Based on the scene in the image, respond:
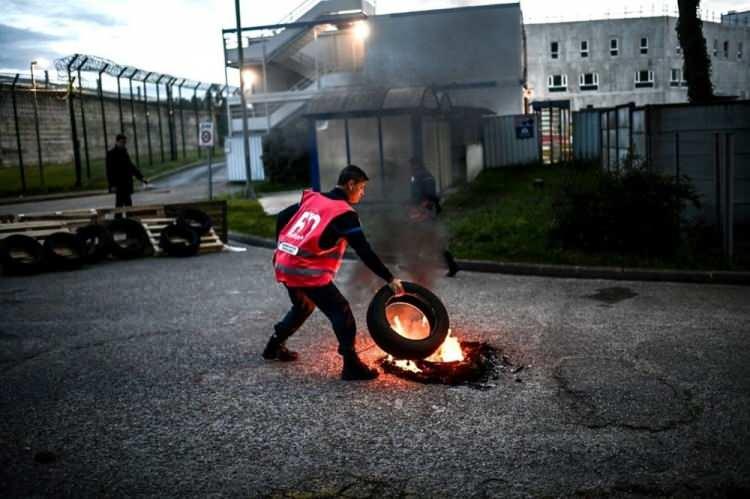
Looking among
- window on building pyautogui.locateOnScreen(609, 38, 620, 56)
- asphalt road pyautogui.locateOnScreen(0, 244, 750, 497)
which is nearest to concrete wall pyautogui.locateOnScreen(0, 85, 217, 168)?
asphalt road pyautogui.locateOnScreen(0, 244, 750, 497)

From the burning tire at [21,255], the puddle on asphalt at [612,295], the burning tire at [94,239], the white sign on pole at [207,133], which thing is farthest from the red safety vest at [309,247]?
the white sign on pole at [207,133]

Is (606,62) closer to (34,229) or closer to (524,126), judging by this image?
(524,126)

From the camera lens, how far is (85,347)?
7.30 metres

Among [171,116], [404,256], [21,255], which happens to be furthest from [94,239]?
[171,116]

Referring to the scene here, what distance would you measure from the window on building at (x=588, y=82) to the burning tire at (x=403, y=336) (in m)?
51.3

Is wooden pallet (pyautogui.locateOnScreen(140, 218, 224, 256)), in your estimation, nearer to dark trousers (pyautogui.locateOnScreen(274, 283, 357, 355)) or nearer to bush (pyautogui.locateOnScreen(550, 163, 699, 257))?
bush (pyautogui.locateOnScreen(550, 163, 699, 257))

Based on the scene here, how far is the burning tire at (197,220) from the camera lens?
538 inches

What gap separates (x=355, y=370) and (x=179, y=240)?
8153 mm

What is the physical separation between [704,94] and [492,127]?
44.1 feet

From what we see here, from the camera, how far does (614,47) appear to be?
53344mm

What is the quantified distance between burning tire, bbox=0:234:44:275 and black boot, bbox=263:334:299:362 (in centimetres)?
684

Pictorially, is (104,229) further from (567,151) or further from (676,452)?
(567,151)

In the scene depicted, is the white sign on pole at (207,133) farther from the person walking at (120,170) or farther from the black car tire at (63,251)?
the black car tire at (63,251)

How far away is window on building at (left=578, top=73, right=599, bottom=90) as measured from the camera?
53812 mm
